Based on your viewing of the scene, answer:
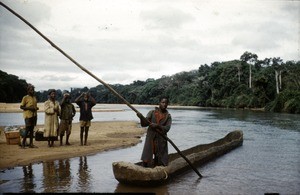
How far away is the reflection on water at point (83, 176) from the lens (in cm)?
619

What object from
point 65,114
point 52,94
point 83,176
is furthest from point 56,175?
point 65,114

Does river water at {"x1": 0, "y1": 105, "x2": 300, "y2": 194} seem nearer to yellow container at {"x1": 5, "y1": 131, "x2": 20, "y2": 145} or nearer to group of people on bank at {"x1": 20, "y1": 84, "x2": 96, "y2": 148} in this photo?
group of people on bank at {"x1": 20, "y1": 84, "x2": 96, "y2": 148}

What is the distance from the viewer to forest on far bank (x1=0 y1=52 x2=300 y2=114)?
160 feet

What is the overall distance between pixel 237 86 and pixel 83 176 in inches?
2401

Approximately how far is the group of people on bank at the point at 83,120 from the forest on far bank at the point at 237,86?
24.9m

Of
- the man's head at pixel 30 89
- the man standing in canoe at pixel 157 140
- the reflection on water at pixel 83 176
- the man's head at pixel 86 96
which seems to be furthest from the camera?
the man's head at pixel 86 96

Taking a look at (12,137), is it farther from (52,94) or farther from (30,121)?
(52,94)

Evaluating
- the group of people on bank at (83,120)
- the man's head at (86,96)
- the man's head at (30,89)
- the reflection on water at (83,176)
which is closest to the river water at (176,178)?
the reflection on water at (83,176)

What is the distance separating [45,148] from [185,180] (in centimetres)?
491

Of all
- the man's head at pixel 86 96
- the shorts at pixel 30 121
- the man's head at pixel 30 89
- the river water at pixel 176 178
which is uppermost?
the man's head at pixel 30 89

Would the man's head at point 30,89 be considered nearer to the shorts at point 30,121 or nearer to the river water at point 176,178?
the shorts at point 30,121

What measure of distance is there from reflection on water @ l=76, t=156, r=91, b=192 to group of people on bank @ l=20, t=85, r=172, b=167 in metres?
1.28

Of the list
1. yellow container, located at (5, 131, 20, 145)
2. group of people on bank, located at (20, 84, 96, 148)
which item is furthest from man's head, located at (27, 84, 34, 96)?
yellow container, located at (5, 131, 20, 145)

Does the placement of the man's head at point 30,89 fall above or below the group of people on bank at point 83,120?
above
